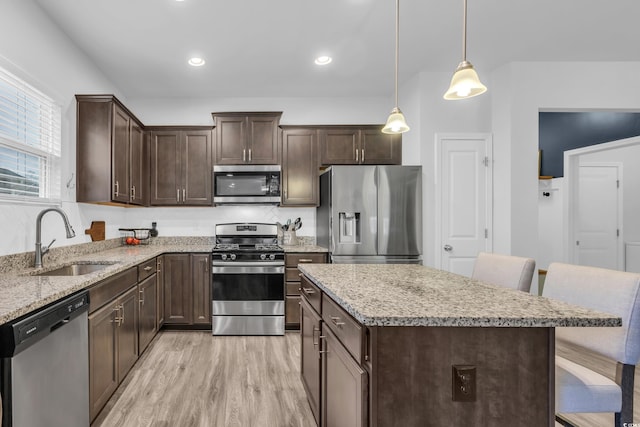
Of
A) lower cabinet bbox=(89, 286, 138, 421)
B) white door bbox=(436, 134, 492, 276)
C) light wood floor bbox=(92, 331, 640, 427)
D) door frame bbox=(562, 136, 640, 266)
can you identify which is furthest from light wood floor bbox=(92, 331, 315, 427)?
door frame bbox=(562, 136, 640, 266)

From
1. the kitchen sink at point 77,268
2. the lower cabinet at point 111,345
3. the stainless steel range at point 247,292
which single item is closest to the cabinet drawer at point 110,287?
the lower cabinet at point 111,345

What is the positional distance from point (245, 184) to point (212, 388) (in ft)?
7.43

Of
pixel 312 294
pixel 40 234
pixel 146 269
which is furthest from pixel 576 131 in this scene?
pixel 40 234

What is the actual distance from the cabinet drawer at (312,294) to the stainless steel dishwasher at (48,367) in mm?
1233

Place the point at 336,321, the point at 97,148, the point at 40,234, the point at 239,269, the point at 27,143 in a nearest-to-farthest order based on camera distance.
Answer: the point at 336,321
the point at 40,234
the point at 27,143
the point at 97,148
the point at 239,269

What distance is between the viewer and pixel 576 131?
193 inches

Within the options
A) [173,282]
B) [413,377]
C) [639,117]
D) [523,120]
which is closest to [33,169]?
[173,282]

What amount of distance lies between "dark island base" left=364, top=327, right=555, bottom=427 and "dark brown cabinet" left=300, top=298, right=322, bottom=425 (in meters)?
0.69

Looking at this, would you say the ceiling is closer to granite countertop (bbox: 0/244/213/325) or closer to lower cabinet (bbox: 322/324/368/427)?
granite countertop (bbox: 0/244/213/325)

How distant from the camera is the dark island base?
1.11 m

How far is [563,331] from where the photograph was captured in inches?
62.9

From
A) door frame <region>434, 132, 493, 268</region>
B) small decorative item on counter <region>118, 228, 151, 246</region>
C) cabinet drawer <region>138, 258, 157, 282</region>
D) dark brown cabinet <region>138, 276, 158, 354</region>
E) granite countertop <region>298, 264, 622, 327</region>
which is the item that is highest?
door frame <region>434, 132, 493, 268</region>

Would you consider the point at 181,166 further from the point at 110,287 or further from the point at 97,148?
the point at 110,287

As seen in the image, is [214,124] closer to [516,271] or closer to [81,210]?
[81,210]
